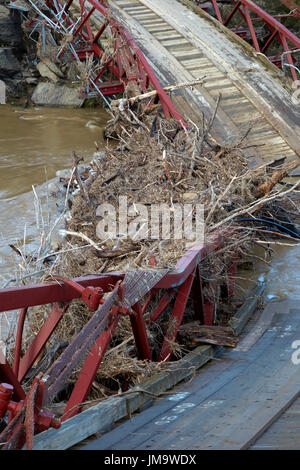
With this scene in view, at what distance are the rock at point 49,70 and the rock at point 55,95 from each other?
0.28 metres

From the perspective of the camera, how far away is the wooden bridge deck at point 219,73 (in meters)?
12.6

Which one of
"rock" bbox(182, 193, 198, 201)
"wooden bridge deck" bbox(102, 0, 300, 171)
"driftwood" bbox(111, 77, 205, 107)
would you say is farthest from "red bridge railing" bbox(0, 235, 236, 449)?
"wooden bridge deck" bbox(102, 0, 300, 171)

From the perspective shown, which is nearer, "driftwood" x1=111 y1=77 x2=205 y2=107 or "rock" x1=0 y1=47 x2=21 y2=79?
"driftwood" x1=111 y1=77 x2=205 y2=107

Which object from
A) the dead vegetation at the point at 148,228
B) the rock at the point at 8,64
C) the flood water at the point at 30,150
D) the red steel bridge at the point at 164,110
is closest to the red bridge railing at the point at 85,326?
the red steel bridge at the point at 164,110

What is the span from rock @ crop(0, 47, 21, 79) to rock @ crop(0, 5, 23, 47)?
0.81 ft

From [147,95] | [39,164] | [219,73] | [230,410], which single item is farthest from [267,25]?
[230,410]

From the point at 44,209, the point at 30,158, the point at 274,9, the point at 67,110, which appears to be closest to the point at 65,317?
the point at 44,209

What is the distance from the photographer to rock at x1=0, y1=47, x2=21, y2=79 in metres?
18.9

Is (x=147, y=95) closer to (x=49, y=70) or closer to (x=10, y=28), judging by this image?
(x=49, y=70)

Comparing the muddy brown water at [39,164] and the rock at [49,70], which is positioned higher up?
the rock at [49,70]

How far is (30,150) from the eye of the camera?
49.9ft

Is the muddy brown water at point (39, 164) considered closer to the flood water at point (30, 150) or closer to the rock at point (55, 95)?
the flood water at point (30, 150)

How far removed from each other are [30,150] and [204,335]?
10414mm

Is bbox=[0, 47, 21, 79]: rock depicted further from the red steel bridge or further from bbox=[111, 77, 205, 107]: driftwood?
bbox=[111, 77, 205, 107]: driftwood
